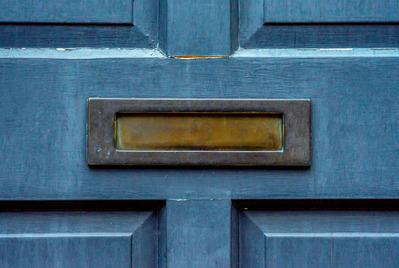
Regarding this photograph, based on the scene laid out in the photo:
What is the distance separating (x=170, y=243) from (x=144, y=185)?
0.28ft

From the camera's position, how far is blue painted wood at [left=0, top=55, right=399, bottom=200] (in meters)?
0.45

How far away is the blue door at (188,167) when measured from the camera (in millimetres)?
447

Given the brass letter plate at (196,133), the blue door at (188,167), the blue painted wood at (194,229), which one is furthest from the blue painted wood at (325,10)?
the blue painted wood at (194,229)

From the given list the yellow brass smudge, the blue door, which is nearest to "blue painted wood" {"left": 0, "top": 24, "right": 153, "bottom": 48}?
the blue door

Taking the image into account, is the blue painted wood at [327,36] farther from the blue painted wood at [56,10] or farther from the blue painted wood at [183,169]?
the blue painted wood at [56,10]

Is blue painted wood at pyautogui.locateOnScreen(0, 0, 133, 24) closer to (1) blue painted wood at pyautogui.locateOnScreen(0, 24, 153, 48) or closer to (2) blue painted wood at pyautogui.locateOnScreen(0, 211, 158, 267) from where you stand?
(1) blue painted wood at pyautogui.locateOnScreen(0, 24, 153, 48)

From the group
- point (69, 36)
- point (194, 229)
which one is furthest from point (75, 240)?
point (69, 36)

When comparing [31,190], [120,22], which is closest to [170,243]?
[31,190]

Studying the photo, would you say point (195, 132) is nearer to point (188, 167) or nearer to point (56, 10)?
point (188, 167)

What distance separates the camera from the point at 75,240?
1.48ft

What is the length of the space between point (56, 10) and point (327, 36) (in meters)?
0.37

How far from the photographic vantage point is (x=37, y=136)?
446mm

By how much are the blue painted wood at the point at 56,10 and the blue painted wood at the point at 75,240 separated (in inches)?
10.5

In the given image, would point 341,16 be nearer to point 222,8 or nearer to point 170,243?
point 222,8
